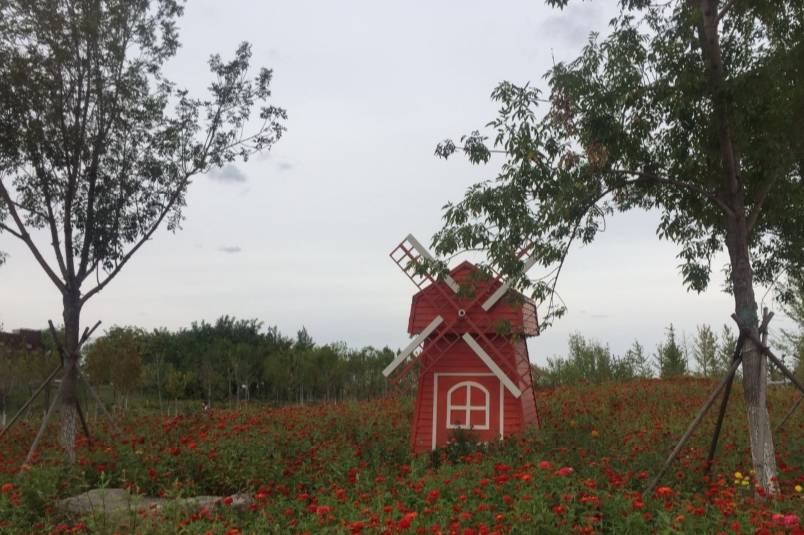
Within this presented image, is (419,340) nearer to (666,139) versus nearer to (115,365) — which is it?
(666,139)

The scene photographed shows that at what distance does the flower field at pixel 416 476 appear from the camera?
7281 mm

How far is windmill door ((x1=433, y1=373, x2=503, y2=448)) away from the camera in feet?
51.9

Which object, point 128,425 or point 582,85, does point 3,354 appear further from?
point 582,85

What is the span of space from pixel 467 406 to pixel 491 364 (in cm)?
121

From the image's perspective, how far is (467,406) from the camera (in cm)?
1599

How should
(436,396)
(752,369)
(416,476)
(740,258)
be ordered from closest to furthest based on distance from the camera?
(416,476) → (752,369) → (740,258) → (436,396)

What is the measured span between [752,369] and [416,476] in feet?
16.9

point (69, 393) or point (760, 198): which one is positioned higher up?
point (760, 198)

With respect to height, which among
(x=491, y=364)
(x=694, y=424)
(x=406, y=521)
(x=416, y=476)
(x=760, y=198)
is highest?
(x=760, y=198)

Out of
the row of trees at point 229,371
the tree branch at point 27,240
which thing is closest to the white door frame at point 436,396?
the tree branch at point 27,240

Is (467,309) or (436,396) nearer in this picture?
(467,309)

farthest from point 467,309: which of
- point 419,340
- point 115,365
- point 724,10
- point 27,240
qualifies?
point 115,365

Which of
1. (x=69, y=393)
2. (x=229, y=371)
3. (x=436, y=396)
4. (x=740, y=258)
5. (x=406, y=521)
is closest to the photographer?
(x=406, y=521)

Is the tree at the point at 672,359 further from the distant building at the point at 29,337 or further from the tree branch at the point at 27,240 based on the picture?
the distant building at the point at 29,337
